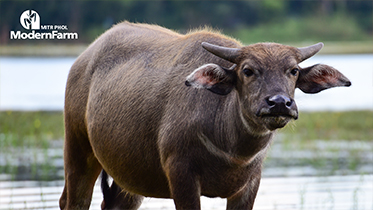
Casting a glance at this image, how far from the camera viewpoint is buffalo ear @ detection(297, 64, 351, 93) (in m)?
3.86

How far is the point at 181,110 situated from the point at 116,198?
5.54ft

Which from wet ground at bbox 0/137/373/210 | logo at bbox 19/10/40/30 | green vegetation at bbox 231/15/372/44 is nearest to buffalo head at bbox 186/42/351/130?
wet ground at bbox 0/137/373/210

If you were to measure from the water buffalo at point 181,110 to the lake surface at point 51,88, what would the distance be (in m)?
8.55

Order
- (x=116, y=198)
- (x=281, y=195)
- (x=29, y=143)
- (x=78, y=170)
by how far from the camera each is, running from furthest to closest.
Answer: (x=29, y=143) → (x=281, y=195) → (x=116, y=198) → (x=78, y=170)

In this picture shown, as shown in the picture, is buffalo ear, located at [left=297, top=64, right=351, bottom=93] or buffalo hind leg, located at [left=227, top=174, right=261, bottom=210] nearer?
buffalo ear, located at [left=297, top=64, right=351, bottom=93]

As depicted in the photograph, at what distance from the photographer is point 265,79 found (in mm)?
3541

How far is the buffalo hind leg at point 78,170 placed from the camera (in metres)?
5.08

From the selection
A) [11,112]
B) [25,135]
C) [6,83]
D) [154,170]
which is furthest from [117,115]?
[6,83]

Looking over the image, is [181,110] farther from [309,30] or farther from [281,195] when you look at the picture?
[309,30]

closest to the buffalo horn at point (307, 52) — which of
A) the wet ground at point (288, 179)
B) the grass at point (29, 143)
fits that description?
the wet ground at point (288, 179)

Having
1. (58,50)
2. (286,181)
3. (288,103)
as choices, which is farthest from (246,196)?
(58,50)

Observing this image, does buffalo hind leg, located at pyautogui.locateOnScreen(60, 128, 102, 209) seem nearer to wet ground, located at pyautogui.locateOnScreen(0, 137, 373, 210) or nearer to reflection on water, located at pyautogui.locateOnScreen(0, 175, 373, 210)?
wet ground, located at pyautogui.locateOnScreen(0, 137, 373, 210)

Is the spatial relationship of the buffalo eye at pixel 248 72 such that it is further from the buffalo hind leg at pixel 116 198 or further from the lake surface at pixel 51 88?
the lake surface at pixel 51 88

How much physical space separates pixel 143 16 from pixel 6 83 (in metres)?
10.9
